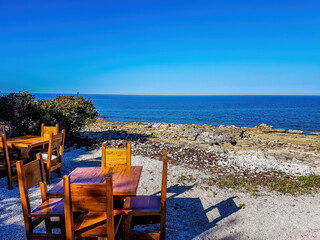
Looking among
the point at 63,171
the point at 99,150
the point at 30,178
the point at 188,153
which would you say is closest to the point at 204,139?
the point at 188,153

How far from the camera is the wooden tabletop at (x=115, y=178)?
3.09 meters

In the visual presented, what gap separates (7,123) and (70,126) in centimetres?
276

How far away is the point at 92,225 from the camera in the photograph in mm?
2949

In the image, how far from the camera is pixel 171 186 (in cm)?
650

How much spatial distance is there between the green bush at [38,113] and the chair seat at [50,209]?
7.67m

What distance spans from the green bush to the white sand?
13.8 ft

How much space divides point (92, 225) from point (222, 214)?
3.05 metres

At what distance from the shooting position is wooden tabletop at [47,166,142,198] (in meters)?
3.09

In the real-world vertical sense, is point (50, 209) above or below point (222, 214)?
above

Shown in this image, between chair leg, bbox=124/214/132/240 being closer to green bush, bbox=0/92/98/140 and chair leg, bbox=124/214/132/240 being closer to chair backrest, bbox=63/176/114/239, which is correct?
chair backrest, bbox=63/176/114/239

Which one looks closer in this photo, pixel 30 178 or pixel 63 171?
pixel 30 178

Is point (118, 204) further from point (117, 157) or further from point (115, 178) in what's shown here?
point (117, 157)

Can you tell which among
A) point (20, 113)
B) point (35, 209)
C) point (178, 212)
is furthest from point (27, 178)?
point (20, 113)

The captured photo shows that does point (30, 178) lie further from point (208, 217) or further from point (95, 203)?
point (208, 217)
